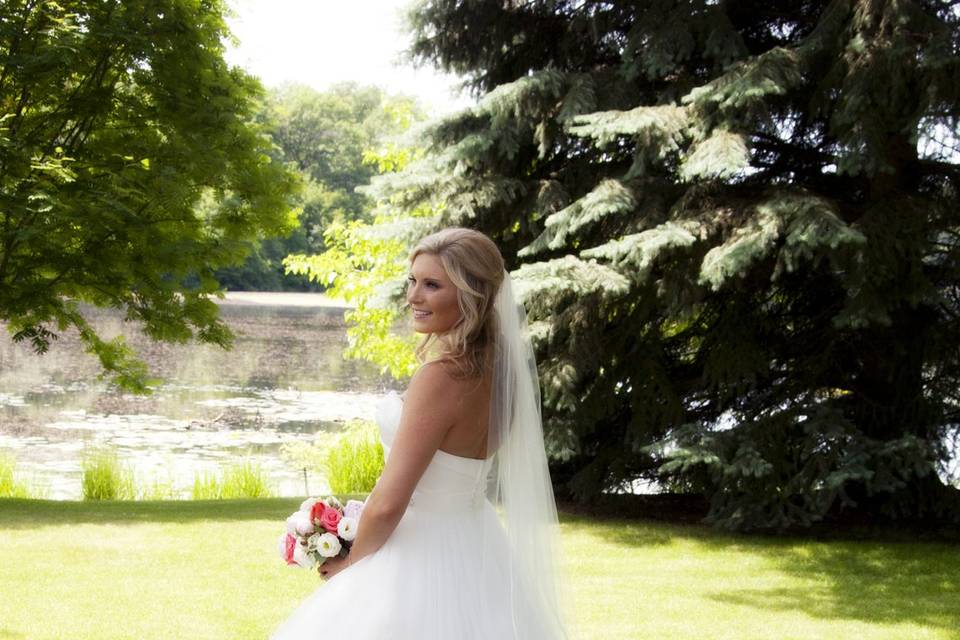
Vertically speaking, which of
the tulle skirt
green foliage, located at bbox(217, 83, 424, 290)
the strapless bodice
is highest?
green foliage, located at bbox(217, 83, 424, 290)

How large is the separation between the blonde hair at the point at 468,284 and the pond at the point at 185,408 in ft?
35.3

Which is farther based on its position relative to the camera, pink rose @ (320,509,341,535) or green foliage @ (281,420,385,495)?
green foliage @ (281,420,385,495)

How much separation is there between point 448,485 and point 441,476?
0.14 feet

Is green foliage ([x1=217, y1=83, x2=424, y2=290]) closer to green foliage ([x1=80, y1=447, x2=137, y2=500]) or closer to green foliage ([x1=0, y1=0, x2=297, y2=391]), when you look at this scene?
green foliage ([x1=80, y1=447, x2=137, y2=500])

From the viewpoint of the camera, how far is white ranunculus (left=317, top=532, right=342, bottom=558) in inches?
124

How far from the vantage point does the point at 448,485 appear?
3.17m

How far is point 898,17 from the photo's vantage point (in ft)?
26.3

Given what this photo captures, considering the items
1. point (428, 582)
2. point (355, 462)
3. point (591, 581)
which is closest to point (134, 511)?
point (355, 462)

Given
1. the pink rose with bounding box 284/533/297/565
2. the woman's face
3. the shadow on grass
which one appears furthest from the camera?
the shadow on grass

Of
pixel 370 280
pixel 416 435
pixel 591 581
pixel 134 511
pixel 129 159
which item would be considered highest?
pixel 129 159

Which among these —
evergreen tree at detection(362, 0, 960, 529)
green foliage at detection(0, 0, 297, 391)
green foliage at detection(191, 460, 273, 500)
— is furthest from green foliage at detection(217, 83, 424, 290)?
evergreen tree at detection(362, 0, 960, 529)

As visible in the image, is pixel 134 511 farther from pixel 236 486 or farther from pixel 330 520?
pixel 330 520

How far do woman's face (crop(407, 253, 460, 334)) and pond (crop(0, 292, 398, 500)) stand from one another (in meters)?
10.8

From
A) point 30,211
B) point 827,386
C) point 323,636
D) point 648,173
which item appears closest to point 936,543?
point 827,386
